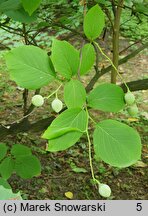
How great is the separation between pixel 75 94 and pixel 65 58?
0.07 m

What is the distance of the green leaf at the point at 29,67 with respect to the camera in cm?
69

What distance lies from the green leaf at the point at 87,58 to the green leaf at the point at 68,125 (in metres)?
0.10

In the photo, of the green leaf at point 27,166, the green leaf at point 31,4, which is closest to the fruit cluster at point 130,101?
the green leaf at point 31,4

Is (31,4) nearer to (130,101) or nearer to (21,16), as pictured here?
(21,16)

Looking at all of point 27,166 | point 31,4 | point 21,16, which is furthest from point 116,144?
point 27,166

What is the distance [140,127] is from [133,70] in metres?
1.12

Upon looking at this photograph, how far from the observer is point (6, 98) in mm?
3229

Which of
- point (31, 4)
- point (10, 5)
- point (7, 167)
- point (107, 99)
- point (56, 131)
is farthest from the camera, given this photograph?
point (7, 167)

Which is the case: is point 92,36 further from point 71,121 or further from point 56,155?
point 56,155

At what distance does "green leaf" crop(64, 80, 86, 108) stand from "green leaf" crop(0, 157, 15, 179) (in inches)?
32.6

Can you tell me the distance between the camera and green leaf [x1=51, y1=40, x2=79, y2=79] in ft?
2.27

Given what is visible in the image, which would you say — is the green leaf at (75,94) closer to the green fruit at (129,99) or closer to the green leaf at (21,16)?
the green fruit at (129,99)

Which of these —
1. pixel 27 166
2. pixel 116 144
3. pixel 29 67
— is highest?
pixel 29 67

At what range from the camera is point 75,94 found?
2.28ft
